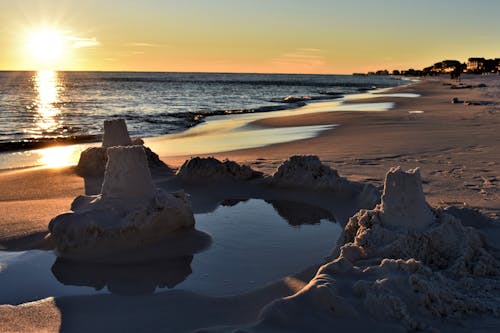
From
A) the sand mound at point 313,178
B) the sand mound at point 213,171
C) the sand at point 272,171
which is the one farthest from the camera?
the sand mound at point 213,171

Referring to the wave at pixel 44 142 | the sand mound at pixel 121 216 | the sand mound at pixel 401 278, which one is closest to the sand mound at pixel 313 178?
the sand mound at pixel 121 216

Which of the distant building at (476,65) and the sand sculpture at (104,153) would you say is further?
the distant building at (476,65)

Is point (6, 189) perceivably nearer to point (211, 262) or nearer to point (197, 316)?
point (211, 262)

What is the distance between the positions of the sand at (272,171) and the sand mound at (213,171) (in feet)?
4.02

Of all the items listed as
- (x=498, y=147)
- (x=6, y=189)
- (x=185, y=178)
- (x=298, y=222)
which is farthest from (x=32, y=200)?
(x=498, y=147)

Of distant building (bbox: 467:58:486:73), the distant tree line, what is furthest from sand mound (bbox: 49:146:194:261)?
distant building (bbox: 467:58:486:73)

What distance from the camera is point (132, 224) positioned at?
5.59 metres

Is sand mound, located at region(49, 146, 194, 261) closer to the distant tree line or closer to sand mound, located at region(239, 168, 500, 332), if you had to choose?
sand mound, located at region(239, 168, 500, 332)


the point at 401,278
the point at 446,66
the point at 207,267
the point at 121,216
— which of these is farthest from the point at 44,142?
the point at 446,66

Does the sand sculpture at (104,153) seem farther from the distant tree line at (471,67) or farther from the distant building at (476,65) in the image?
the distant building at (476,65)

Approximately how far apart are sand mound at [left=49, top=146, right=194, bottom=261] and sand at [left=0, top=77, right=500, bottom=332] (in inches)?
27.0

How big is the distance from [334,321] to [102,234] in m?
3.18

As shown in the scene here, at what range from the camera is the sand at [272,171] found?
388 cm

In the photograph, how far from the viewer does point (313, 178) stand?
26.0ft
